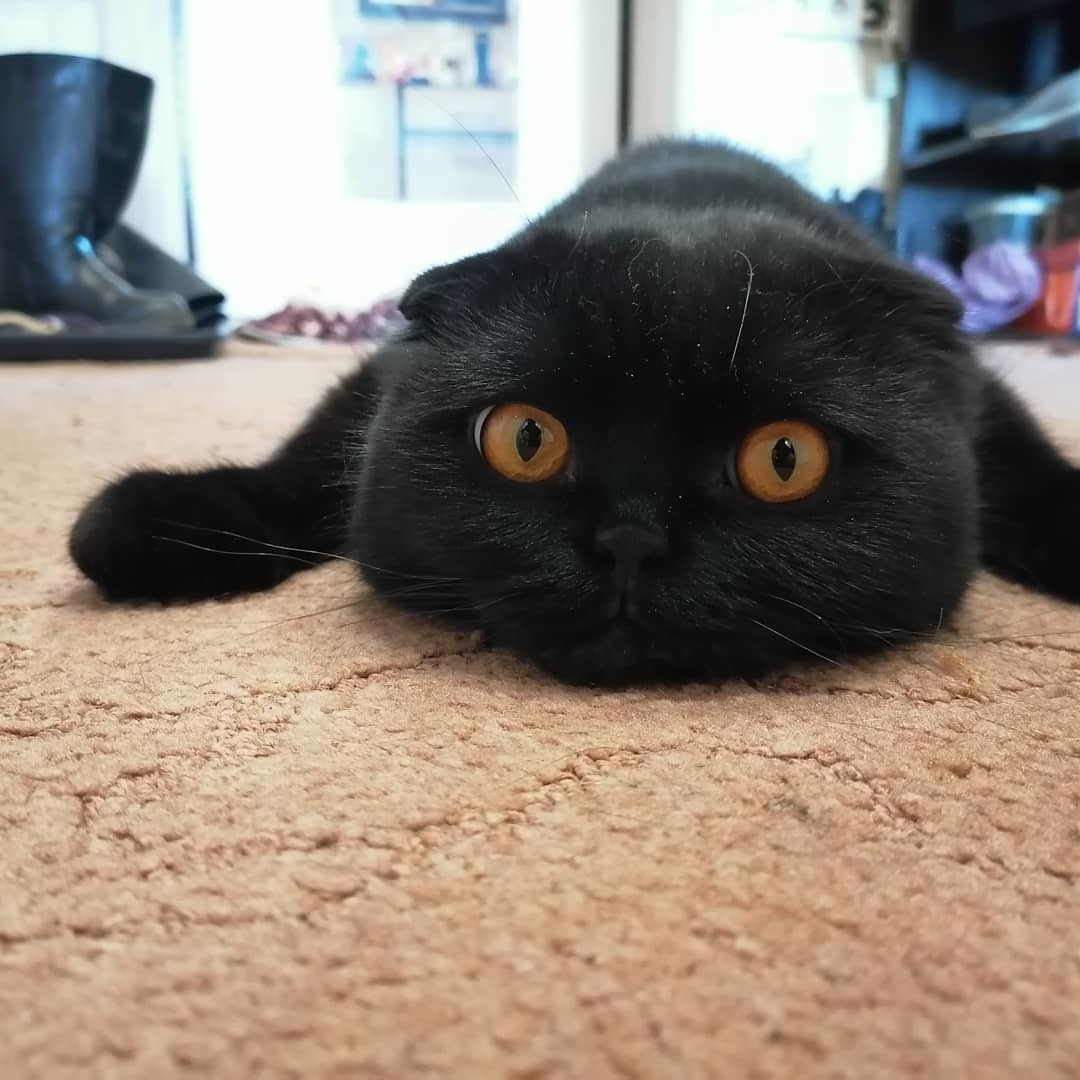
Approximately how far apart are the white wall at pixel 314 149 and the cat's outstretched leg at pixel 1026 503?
310 centimetres

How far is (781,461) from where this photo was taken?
67 cm

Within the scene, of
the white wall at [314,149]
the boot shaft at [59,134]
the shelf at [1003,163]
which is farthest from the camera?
the white wall at [314,149]

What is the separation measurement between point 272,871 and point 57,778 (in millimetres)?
165

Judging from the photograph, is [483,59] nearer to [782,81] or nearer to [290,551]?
[782,81]

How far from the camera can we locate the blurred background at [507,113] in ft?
12.0

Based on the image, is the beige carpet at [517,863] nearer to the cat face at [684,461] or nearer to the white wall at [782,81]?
the cat face at [684,461]

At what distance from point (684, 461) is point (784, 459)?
7 centimetres

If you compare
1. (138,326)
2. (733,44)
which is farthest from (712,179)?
(733,44)

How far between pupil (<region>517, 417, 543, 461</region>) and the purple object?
2.97 m

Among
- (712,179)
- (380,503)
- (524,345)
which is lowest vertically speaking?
(380,503)

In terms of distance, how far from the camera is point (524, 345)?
0.70 metres

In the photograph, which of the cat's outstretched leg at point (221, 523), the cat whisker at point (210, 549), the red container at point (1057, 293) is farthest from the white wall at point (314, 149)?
the cat whisker at point (210, 549)

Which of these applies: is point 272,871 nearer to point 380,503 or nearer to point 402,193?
point 380,503

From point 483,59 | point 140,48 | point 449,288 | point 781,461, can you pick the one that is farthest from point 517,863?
point 140,48
